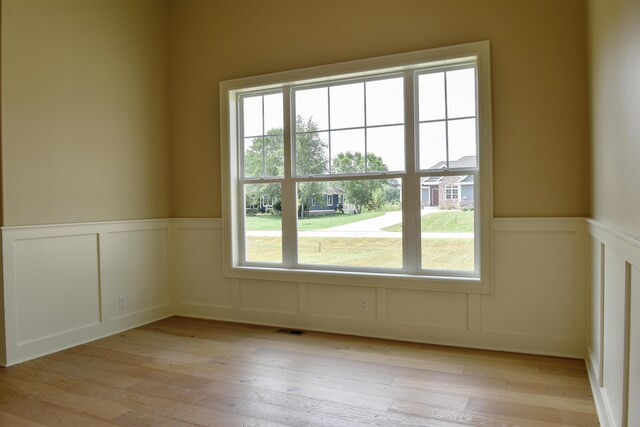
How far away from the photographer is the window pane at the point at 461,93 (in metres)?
3.51

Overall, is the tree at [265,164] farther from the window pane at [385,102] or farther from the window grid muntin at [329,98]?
the window pane at [385,102]

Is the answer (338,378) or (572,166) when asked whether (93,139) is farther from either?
(572,166)

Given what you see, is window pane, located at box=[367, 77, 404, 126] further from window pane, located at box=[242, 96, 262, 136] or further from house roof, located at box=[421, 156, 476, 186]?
window pane, located at box=[242, 96, 262, 136]

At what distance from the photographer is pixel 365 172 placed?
3.91 meters

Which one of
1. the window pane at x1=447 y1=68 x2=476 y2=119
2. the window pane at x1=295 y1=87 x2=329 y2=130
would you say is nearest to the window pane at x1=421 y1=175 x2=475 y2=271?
the window pane at x1=447 y1=68 x2=476 y2=119

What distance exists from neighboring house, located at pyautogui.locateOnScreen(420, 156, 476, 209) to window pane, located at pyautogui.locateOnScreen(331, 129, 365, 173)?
1.93 feet

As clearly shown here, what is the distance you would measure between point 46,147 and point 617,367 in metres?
3.87

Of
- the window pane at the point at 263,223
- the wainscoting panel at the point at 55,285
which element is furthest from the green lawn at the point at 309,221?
the wainscoting panel at the point at 55,285

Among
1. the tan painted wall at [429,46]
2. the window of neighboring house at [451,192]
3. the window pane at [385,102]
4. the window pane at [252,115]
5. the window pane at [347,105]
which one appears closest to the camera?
the tan painted wall at [429,46]

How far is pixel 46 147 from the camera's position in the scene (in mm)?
3518

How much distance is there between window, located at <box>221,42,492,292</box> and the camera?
3543 mm

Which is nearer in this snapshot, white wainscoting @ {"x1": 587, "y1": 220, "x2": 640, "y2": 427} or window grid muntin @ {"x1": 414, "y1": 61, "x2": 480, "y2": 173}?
white wainscoting @ {"x1": 587, "y1": 220, "x2": 640, "y2": 427}

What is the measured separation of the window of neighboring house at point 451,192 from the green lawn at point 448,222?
0.38ft

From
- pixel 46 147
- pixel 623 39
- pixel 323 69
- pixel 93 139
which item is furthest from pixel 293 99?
pixel 623 39
